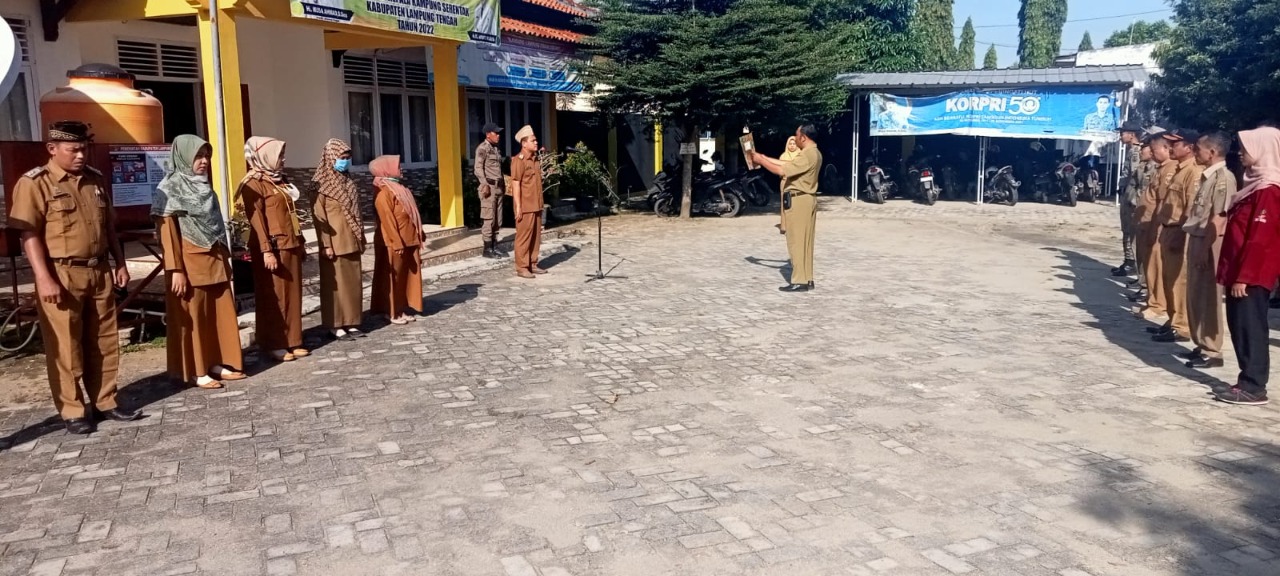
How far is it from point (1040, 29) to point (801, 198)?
137 feet

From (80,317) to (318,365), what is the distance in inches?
68.3

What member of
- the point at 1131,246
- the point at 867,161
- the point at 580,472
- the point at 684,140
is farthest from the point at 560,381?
the point at 867,161

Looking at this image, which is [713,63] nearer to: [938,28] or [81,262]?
[81,262]

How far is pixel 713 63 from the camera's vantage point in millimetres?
15172

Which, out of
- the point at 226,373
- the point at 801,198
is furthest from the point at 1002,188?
the point at 226,373

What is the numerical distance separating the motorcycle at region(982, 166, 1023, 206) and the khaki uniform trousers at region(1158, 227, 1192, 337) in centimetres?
1180

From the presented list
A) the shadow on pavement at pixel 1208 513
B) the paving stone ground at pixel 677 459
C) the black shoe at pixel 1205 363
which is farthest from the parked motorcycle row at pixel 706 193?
the shadow on pavement at pixel 1208 513

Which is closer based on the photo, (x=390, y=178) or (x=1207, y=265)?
(x=1207, y=265)

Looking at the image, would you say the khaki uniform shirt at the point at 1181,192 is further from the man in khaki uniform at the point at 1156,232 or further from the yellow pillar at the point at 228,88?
the yellow pillar at the point at 228,88

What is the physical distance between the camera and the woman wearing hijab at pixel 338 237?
6.98m

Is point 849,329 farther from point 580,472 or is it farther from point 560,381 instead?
point 580,472

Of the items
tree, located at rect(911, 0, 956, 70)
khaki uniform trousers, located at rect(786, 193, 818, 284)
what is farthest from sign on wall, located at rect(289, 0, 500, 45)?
tree, located at rect(911, 0, 956, 70)

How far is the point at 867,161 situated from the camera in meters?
20.8

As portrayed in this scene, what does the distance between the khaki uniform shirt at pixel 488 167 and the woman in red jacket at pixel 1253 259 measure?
7.41 meters
